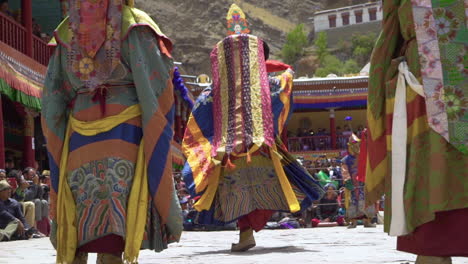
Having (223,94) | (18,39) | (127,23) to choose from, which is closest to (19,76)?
(18,39)

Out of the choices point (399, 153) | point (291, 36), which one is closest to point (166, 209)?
point (399, 153)

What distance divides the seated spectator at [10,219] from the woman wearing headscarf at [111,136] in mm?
6197

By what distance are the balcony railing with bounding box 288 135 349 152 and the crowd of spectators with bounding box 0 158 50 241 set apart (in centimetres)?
2203

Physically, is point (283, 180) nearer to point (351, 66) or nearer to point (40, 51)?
point (40, 51)

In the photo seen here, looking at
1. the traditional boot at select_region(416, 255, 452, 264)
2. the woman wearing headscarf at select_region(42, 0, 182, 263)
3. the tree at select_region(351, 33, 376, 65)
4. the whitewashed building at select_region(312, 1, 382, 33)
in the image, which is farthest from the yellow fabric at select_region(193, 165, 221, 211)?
the whitewashed building at select_region(312, 1, 382, 33)

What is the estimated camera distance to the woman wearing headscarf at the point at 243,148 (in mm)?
7574

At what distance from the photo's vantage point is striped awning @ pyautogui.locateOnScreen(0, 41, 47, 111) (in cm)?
1355

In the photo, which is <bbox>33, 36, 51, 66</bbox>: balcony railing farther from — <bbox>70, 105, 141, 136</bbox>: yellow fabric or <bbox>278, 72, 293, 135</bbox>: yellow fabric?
<bbox>70, 105, 141, 136</bbox>: yellow fabric

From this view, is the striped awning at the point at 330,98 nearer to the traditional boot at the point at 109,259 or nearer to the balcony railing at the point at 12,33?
the balcony railing at the point at 12,33

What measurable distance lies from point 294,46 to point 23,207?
64153 millimetres

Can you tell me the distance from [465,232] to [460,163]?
31cm

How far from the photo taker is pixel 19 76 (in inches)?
565

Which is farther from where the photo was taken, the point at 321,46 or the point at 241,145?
the point at 321,46

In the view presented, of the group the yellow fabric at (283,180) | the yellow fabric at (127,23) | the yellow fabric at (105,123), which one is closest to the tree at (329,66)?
the yellow fabric at (283,180)
